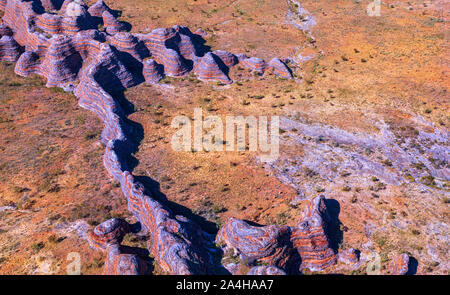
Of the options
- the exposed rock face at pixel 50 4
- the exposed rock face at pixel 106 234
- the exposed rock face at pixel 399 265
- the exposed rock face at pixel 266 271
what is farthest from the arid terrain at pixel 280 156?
the exposed rock face at pixel 50 4

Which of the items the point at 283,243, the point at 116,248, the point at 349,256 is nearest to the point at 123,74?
the point at 116,248

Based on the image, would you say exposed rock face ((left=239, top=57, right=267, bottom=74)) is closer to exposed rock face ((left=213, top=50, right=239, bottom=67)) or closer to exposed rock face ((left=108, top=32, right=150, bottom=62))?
exposed rock face ((left=213, top=50, right=239, bottom=67))

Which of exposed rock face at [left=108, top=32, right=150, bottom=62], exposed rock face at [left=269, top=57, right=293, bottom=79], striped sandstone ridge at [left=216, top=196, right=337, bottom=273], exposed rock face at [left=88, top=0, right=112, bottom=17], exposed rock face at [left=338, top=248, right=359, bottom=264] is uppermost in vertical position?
exposed rock face at [left=88, top=0, right=112, bottom=17]

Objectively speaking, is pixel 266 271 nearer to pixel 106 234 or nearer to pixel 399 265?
pixel 399 265

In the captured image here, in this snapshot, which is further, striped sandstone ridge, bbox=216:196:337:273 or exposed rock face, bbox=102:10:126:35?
exposed rock face, bbox=102:10:126:35

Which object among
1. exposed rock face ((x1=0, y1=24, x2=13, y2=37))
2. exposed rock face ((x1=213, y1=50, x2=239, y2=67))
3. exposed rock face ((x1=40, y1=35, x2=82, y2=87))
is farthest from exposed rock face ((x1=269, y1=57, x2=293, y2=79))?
exposed rock face ((x1=0, y1=24, x2=13, y2=37))

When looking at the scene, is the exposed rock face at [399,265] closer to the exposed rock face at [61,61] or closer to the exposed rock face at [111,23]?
the exposed rock face at [61,61]

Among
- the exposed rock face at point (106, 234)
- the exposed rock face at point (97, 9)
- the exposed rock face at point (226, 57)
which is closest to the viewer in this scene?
the exposed rock face at point (106, 234)
